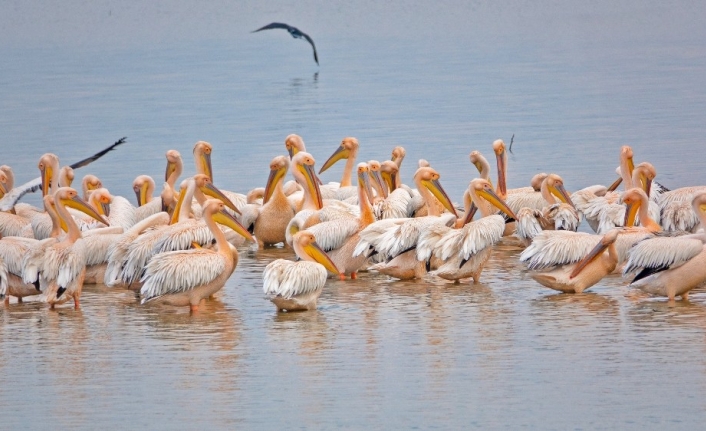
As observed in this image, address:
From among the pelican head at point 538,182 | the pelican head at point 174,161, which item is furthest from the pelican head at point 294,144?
the pelican head at point 538,182

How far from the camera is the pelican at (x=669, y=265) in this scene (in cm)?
742

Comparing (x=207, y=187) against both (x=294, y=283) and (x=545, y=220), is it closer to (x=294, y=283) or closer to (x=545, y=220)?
(x=294, y=283)

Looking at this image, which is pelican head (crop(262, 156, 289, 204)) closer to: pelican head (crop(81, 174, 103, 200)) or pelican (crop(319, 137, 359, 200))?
pelican (crop(319, 137, 359, 200))

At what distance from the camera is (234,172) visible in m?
13.5

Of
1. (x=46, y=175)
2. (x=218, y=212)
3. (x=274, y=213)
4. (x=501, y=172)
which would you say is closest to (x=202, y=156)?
(x=274, y=213)

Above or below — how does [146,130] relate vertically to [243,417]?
above

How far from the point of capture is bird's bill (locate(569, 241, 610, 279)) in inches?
305

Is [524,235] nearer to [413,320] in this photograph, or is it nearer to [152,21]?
[413,320]

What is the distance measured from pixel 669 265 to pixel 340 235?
2279mm

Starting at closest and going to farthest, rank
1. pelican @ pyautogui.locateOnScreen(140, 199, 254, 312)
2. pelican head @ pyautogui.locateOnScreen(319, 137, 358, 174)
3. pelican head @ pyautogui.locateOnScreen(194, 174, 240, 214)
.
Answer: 1. pelican @ pyautogui.locateOnScreen(140, 199, 254, 312)
2. pelican head @ pyautogui.locateOnScreen(194, 174, 240, 214)
3. pelican head @ pyautogui.locateOnScreen(319, 137, 358, 174)

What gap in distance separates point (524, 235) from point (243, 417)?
3.86 metres

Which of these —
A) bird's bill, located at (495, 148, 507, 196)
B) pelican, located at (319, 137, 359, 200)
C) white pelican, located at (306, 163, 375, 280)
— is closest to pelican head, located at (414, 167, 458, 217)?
white pelican, located at (306, 163, 375, 280)

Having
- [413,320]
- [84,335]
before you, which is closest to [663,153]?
[413,320]

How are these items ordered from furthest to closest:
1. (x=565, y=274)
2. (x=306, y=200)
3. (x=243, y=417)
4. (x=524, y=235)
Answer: (x=306, y=200) → (x=524, y=235) → (x=565, y=274) → (x=243, y=417)
